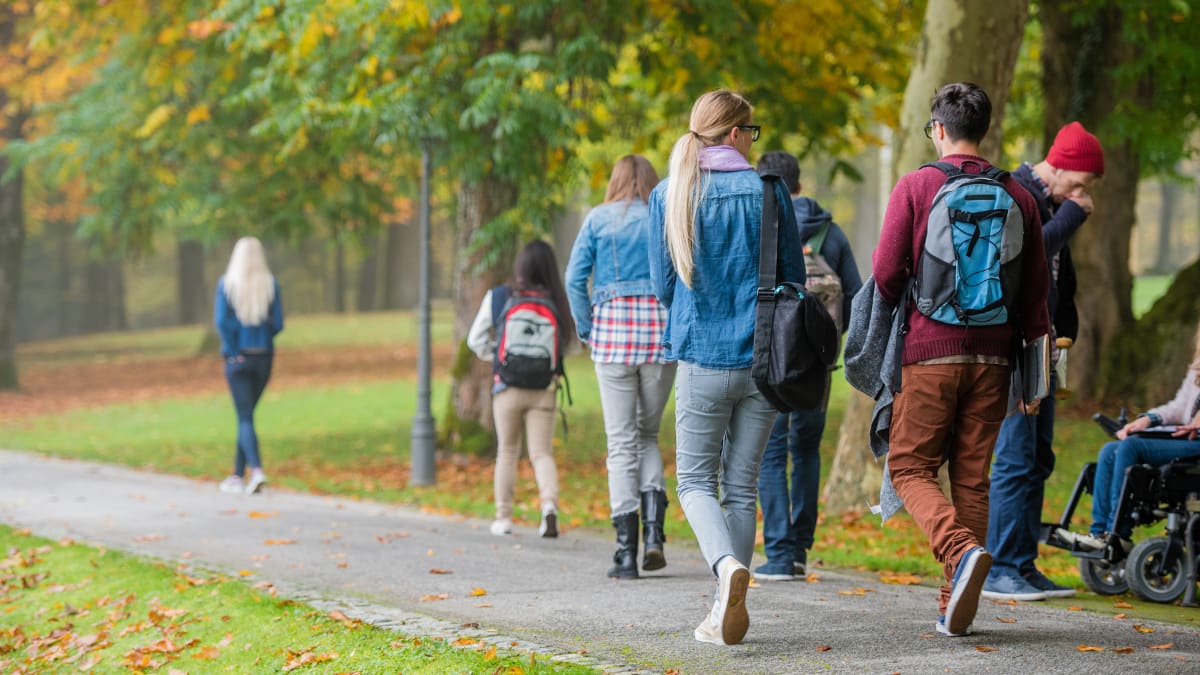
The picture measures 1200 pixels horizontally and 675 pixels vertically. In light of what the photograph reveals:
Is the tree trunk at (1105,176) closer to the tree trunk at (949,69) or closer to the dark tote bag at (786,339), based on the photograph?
the tree trunk at (949,69)

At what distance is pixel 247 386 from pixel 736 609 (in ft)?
25.7

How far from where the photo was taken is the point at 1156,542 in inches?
248

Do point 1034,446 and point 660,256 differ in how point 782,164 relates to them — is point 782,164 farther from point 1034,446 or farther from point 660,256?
point 1034,446

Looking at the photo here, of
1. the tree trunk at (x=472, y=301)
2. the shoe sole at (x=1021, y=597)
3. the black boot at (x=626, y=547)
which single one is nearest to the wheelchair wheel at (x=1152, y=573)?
the shoe sole at (x=1021, y=597)

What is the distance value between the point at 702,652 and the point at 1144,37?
10.7 meters

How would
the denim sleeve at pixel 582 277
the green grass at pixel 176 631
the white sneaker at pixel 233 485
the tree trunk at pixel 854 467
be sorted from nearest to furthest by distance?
the green grass at pixel 176 631 < the denim sleeve at pixel 582 277 < the tree trunk at pixel 854 467 < the white sneaker at pixel 233 485

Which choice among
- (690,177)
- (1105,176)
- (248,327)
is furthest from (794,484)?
(1105,176)

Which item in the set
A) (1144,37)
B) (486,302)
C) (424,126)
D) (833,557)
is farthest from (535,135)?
(1144,37)

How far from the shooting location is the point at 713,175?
5.34 m

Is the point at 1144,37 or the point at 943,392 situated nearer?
the point at 943,392

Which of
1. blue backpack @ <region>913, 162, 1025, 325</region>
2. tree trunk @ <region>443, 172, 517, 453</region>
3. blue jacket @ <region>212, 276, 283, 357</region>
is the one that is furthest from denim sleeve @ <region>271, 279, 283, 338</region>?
blue backpack @ <region>913, 162, 1025, 325</region>

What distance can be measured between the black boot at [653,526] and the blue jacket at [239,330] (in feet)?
18.2

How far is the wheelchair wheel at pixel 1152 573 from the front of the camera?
625cm

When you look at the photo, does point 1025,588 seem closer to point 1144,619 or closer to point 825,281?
point 1144,619
